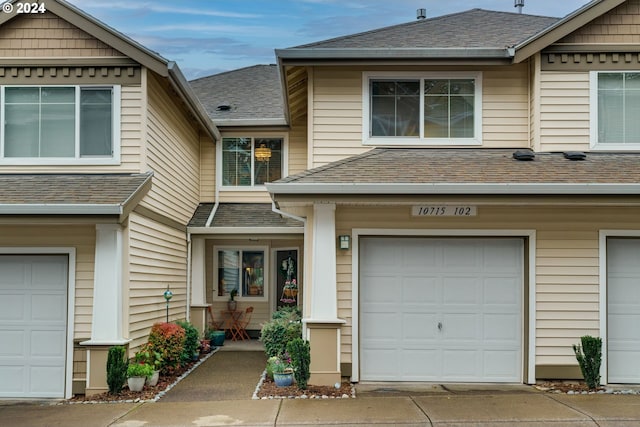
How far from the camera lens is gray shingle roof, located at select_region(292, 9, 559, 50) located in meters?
11.7

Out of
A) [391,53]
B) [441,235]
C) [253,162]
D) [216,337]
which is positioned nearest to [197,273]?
[216,337]

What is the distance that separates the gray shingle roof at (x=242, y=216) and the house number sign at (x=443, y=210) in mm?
5005

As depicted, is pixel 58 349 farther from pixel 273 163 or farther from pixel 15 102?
pixel 273 163

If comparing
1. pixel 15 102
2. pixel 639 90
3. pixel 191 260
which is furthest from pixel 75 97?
pixel 639 90

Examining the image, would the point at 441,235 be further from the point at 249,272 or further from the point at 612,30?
the point at 249,272

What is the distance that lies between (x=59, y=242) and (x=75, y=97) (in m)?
2.53

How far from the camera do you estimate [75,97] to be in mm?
10961

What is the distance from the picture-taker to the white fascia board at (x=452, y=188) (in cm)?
932

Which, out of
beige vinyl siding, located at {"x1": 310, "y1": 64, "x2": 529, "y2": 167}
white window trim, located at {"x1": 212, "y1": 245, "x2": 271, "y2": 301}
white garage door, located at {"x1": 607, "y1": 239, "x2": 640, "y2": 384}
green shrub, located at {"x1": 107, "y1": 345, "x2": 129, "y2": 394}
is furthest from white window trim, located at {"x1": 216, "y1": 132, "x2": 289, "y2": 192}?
white garage door, located at {"x1": 607, "y1": 239, "x2": 640, "y2": 384}

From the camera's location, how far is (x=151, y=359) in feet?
34.8

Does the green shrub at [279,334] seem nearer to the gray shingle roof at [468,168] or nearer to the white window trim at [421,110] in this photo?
the gray shingle roof at [468,168]

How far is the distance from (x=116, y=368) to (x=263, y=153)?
7.80 metres

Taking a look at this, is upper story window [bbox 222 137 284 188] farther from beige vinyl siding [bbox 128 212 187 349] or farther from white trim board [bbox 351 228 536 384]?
white trim board [bbox 351 228 536 384]

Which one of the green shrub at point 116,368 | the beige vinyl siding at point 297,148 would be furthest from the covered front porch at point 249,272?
the green shrub at point 116,368
